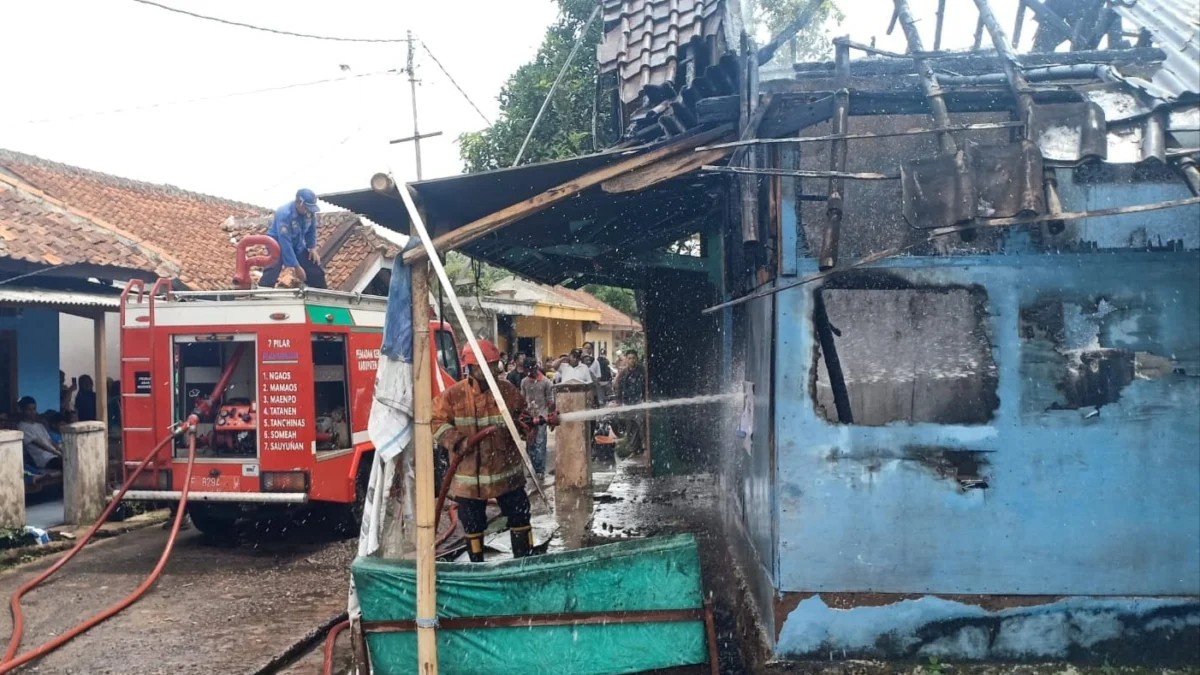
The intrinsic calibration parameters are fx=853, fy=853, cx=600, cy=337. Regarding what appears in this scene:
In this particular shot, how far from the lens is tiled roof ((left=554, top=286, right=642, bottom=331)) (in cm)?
3031

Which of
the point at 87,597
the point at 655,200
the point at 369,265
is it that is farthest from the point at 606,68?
the point at 369,265

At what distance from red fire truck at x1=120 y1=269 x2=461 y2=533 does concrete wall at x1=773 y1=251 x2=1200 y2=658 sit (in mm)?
5550

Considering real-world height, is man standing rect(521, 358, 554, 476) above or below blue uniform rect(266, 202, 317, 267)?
below

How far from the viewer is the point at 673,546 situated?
464cm

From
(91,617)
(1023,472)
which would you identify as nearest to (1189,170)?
(1023,472)

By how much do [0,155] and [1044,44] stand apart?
17031 mm

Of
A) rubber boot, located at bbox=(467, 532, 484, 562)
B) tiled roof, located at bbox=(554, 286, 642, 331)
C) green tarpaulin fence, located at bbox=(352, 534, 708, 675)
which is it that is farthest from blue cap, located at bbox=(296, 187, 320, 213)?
tiled roof, located at bbox=(554, 286, 642, 331)

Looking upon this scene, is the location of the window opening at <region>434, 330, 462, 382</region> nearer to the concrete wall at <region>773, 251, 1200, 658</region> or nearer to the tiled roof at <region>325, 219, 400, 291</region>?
the tiled roof at <region>325, 219, 400, 291</region>

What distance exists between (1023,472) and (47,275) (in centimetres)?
1105

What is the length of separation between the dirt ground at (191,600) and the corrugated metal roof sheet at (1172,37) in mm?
6469

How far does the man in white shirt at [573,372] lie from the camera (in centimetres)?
1495

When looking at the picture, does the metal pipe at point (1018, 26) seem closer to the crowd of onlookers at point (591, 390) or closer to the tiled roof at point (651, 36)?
the tiled roof at point (651, 36)

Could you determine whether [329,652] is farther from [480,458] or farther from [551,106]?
[551,106]

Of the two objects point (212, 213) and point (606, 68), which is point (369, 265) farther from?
point (606, 68)
